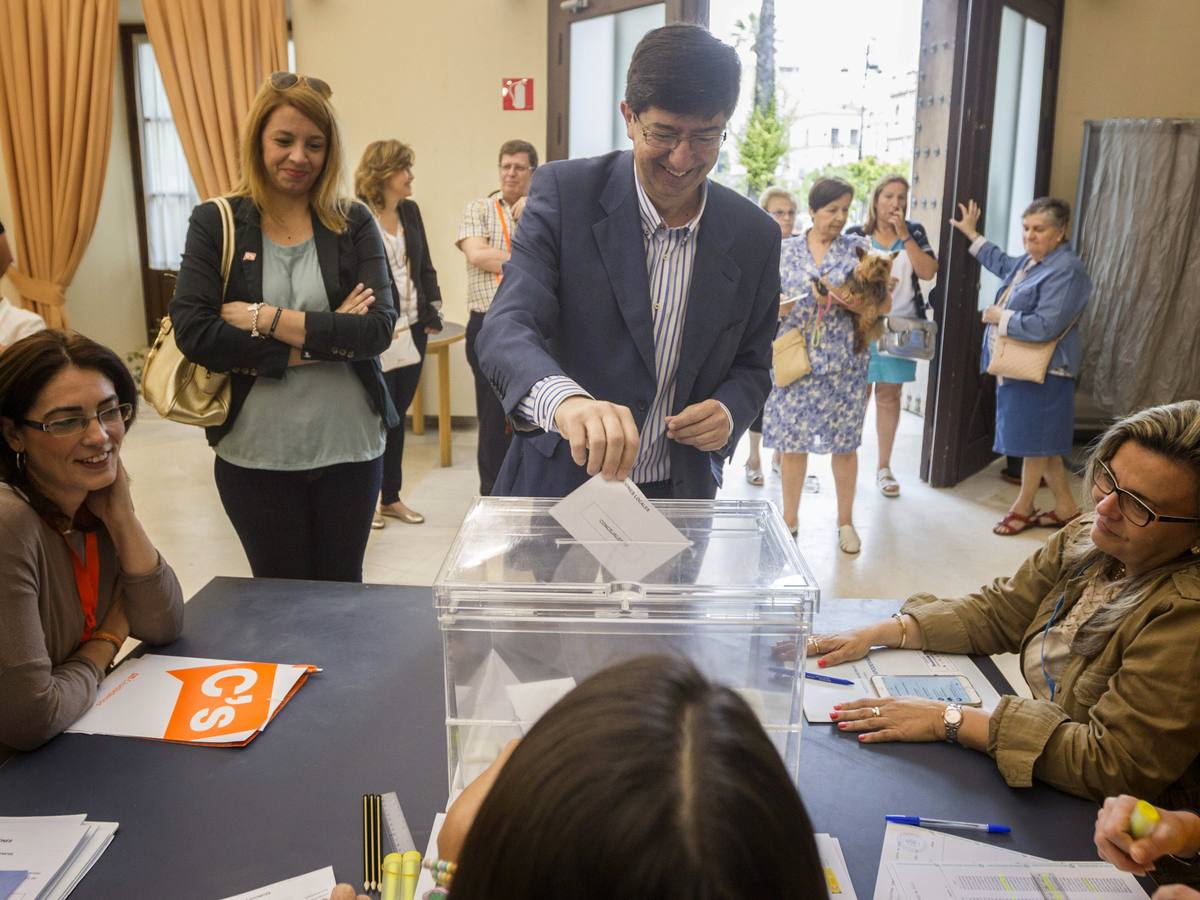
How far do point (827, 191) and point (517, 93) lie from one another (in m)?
2.38

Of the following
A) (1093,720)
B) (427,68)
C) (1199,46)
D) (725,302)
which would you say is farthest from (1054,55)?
(1093,720)

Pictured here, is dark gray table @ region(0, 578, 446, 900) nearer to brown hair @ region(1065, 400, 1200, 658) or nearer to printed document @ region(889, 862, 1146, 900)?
printed document @ region(889, 862, 1146, 900)

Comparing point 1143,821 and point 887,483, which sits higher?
point 1143,821

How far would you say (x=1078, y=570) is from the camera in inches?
63.4

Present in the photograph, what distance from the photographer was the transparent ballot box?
1086 mm

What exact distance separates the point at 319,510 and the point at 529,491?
2.38 ft

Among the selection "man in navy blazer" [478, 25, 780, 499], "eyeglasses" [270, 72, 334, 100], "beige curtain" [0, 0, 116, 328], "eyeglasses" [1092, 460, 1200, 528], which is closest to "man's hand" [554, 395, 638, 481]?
"man in navy blazer" [478, 25, 780, 499]

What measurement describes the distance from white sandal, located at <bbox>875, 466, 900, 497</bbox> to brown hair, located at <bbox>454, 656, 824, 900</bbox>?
475 cm

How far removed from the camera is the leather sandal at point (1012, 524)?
4490 mm

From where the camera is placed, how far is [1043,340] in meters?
4.36

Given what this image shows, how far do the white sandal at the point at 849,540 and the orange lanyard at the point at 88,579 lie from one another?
3.23m

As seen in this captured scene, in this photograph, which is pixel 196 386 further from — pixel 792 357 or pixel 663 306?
pixel 792 357

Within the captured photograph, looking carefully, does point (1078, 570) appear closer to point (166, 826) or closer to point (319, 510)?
point (166, 826)

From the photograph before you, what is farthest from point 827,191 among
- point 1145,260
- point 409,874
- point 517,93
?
point 409,874
